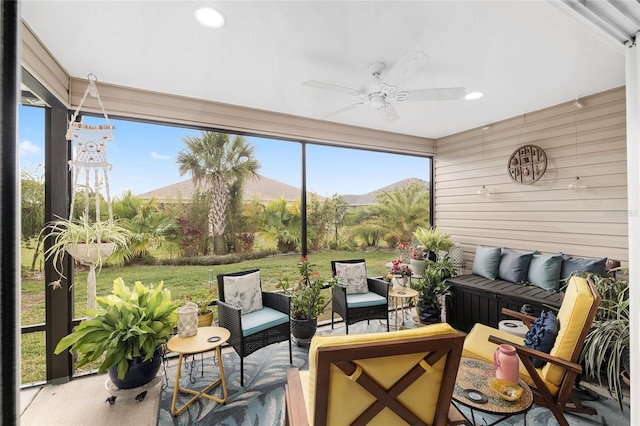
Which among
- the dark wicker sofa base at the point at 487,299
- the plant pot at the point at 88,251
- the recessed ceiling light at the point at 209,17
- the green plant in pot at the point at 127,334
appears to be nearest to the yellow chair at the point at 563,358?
the dark wicker sofa base at the point at 487,299

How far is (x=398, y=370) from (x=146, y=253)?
3.78 metres

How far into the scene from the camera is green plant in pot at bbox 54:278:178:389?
2.26 meters

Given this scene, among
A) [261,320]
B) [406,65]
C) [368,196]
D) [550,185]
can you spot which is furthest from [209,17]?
[368,196]

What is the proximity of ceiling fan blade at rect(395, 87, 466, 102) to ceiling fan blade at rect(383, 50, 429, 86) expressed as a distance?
174mm

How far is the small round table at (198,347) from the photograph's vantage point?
93.1 inches

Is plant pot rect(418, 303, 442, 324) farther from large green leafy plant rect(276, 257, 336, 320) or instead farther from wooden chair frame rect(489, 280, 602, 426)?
wooden chair frame rect(489, 280, 602, 426)

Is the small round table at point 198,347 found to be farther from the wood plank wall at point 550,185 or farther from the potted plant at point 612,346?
the wood plank wall at point 550,185

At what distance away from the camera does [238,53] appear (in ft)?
7.86

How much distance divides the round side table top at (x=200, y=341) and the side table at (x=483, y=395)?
1802mm

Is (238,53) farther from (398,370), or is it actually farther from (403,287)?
(403,287)

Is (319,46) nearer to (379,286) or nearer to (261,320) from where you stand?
(261,320)

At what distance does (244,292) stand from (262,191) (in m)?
2.13

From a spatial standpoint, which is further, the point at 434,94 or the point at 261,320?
the point at 261,320

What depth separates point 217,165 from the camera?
4.52 metres
